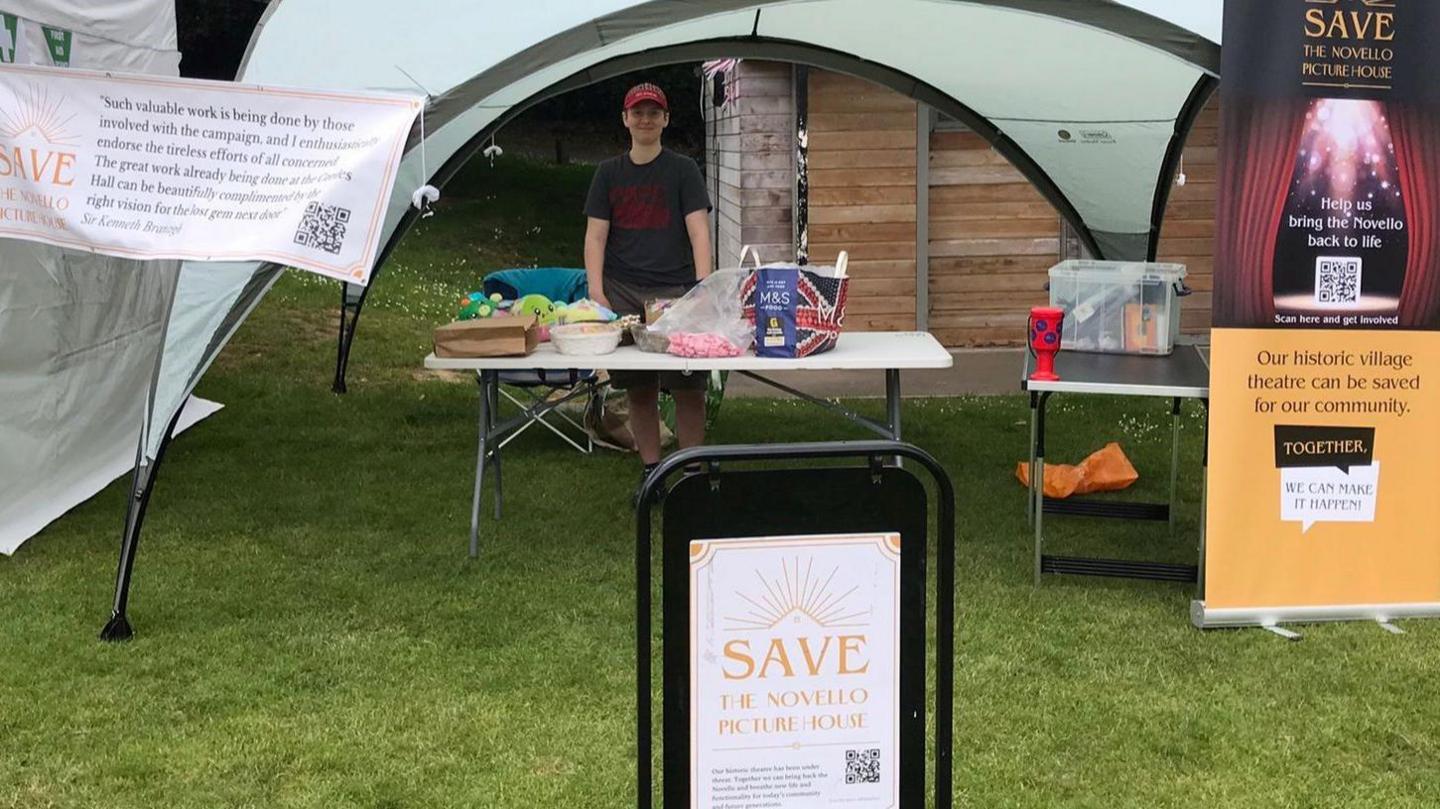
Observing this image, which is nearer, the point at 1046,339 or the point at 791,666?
the point at 791,666

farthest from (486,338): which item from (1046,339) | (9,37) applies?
(9,37)

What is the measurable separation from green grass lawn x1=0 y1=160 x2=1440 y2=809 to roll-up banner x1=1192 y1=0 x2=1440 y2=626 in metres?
0.22

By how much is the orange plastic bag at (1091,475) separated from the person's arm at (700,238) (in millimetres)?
1616

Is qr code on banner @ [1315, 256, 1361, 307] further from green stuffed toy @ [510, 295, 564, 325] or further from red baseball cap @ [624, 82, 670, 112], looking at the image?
green stuffed toy @ [510, 295, 564, 325]

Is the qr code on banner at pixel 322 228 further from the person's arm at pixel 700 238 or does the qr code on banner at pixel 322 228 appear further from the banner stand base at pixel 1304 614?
the banner stand base at pixel 1304 614

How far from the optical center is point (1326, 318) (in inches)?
165

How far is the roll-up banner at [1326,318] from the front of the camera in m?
4.09

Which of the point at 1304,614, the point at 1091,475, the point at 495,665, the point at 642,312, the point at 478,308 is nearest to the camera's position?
the point at 495,665

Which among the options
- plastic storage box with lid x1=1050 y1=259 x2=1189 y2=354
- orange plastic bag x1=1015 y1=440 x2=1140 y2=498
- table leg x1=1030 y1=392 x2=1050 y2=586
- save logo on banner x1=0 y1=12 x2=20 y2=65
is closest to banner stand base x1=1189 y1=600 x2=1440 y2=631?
table leg x1=1030 y1=392 x2=1050 y2=586

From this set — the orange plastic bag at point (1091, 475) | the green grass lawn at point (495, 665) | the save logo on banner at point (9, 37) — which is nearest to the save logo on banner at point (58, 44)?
the save logo on banner at point (9, 37)

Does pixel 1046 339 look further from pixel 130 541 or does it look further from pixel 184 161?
pixel 130 541

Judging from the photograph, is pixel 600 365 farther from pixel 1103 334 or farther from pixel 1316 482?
pixel 1316 482

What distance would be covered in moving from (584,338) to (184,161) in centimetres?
140

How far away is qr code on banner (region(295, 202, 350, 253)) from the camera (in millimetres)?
3799
